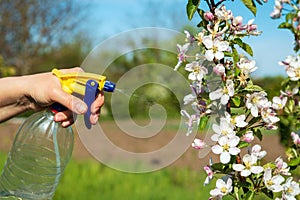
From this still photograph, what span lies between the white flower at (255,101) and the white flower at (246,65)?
0.18 feet

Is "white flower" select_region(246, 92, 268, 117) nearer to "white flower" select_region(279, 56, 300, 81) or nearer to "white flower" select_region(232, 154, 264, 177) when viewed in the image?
"white flower" select_region(232, 154, 264, 177)

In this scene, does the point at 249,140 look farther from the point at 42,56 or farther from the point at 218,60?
the point at 42,56

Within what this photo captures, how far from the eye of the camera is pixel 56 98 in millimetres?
Answer: 1264

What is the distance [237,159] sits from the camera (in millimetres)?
1258

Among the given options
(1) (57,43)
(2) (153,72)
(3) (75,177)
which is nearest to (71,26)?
(1) (57,43)

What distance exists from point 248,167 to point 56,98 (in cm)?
47

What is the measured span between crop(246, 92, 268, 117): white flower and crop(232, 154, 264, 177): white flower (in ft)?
0.33

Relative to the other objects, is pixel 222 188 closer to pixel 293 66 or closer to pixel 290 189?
pixel 290 189

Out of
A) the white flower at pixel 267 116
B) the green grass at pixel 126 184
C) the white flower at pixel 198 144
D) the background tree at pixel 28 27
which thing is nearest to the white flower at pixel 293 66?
the white flower at pixel 267 116

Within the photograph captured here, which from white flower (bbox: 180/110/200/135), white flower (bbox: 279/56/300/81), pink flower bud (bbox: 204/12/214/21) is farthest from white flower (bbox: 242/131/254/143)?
white flower (bbox: 279/56/300/81)

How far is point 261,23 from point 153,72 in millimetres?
413

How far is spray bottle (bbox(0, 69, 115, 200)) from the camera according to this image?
1.49m

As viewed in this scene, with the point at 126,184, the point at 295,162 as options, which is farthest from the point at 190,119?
the point at 126,184

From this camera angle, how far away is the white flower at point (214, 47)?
1.17 metres
